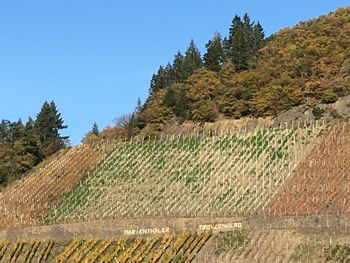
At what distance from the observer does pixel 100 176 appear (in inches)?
2167

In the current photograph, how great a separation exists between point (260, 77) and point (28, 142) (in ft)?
88.0

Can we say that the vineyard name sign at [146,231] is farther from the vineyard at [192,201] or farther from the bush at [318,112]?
the bush at [318,112]

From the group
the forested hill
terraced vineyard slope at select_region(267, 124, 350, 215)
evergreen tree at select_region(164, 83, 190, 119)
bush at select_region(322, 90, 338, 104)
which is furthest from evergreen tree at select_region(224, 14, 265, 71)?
terraced vineyard slope at select_region(267, 124, 350, 215)

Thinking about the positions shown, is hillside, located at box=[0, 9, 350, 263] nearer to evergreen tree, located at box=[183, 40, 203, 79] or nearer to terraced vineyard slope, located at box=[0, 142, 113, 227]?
terraced vineyard slope, located at box=[0, 142, 113, 227]

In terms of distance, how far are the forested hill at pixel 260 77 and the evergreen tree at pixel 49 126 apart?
37.1 ft

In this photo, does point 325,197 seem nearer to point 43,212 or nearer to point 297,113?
point 43,212

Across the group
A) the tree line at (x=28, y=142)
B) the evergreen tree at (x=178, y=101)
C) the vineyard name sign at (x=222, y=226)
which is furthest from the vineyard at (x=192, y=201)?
the evergreen tree at (x=178, y=101)

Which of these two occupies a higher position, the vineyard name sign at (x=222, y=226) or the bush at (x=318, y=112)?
the bush at (x=318, y=112)

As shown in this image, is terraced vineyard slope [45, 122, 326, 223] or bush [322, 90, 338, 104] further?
bush [322, 90, 338, 104]

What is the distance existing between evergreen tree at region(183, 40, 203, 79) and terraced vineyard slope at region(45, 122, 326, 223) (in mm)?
44647

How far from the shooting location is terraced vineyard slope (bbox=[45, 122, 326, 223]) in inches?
1815

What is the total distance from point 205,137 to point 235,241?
62.3 feet

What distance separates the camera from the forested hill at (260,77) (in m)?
76.6

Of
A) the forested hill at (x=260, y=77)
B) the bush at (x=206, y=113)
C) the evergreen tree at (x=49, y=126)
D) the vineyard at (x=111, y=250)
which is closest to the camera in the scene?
the vineyard at (x=111, y=250)
